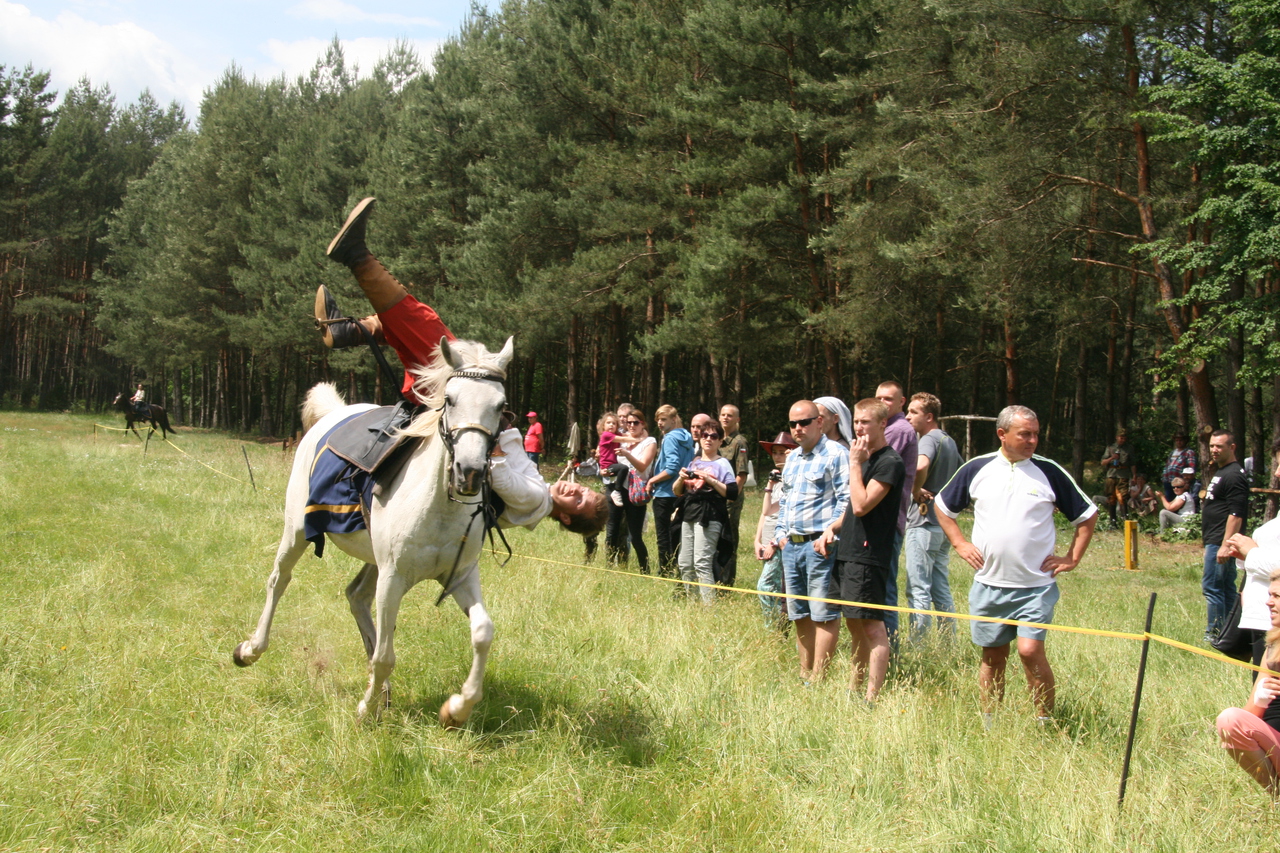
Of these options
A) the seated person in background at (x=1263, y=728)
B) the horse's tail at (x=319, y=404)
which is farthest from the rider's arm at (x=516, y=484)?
the seated person in background at (x=1263, y=728)

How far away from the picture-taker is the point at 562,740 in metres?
4.39

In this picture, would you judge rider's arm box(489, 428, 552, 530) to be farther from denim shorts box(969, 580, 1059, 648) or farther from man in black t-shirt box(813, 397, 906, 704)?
denim shorts box(969, 580, 1059, 648)

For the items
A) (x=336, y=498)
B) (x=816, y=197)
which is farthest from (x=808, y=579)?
(x=816, y=197)

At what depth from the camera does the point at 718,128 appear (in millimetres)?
20000

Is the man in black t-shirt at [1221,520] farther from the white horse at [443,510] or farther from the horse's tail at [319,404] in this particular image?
the horse's tail at [319,404]

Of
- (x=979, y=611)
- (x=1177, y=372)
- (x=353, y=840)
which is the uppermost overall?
(x=1177, y=372)

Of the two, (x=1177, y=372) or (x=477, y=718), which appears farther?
(x=1177, y=372)

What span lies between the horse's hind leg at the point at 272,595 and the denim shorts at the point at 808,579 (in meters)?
3.13

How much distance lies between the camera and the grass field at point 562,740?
3.60 metres

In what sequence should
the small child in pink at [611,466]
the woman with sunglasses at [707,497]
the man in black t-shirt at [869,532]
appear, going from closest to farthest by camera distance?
the man in black t-shirt at [869,532] → the woman with sunglasses at [707,497] → the small child in pink at [611,466]

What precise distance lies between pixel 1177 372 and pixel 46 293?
58.3 meters

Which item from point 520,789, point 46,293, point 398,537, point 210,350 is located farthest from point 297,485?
point 46,293

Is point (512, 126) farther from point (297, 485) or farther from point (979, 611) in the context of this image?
point (979, 611)

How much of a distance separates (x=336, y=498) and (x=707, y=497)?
12.1 feet
